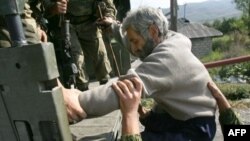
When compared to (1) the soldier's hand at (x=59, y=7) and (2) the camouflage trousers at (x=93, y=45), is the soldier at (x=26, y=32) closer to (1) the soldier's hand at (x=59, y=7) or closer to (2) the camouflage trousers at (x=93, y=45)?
(1) the soldier's hand at (x=59, y=7)

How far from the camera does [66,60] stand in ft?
12.8

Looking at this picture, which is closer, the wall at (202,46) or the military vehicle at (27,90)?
the military vehicle at (27,90)

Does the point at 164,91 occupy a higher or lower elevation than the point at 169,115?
higher

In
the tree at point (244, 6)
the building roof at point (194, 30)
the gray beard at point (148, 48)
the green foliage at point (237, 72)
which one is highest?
the gray beard at point (148, 48)

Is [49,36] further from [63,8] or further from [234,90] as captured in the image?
[234,90]

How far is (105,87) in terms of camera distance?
1.98 metres

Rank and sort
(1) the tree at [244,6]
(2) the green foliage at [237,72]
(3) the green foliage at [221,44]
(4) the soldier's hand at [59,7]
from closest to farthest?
(4) the soldier's hand at [59,7], (2) the green foliage at [237,72], (3) the green foliage at [221,44], (1) the tree at [244,6]

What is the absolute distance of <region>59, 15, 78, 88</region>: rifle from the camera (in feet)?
12.7

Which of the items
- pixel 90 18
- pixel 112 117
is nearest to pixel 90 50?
pixel 90 18

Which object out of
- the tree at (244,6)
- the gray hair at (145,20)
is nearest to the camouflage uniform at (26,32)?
the gray hair at (145,20)

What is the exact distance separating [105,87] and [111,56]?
3.48 meters

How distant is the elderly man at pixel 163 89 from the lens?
196 cm

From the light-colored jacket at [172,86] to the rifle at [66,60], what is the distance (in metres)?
1.56

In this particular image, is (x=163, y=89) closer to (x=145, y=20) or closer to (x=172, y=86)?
(x=172, y=86)
